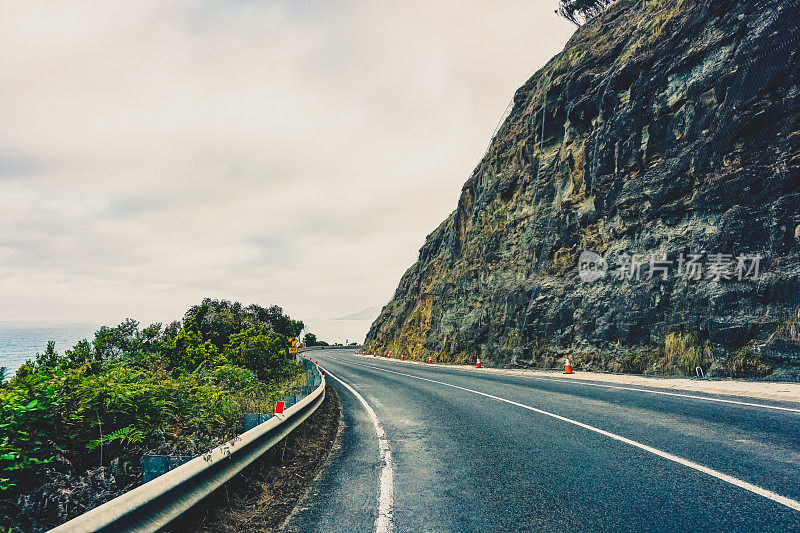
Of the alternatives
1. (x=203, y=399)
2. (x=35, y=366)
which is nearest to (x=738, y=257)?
(x=203, y=399)

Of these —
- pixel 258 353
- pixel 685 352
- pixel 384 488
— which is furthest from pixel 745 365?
pixel 258 353

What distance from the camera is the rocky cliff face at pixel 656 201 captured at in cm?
1366

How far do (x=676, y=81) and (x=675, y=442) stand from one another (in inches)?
717

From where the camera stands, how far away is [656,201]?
18.0 meters

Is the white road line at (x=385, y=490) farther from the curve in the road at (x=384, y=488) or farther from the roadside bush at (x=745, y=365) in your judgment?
the roadside bush at (x=745, y=365)

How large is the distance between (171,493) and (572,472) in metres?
4.05

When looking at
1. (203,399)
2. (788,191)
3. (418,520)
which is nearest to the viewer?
(418,520)

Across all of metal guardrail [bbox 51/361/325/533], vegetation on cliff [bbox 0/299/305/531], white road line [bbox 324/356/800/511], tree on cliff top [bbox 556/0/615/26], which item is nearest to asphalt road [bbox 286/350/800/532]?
white road line [bbox 324/356/800/511]

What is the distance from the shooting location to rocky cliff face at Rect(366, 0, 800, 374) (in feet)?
44.8

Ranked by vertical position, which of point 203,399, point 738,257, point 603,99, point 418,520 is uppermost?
point 603,99

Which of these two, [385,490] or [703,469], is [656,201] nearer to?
[703,469]

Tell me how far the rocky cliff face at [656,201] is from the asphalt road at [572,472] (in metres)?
6.96

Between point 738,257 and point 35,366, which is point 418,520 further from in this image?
point 738,257

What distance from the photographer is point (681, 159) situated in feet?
56.7
